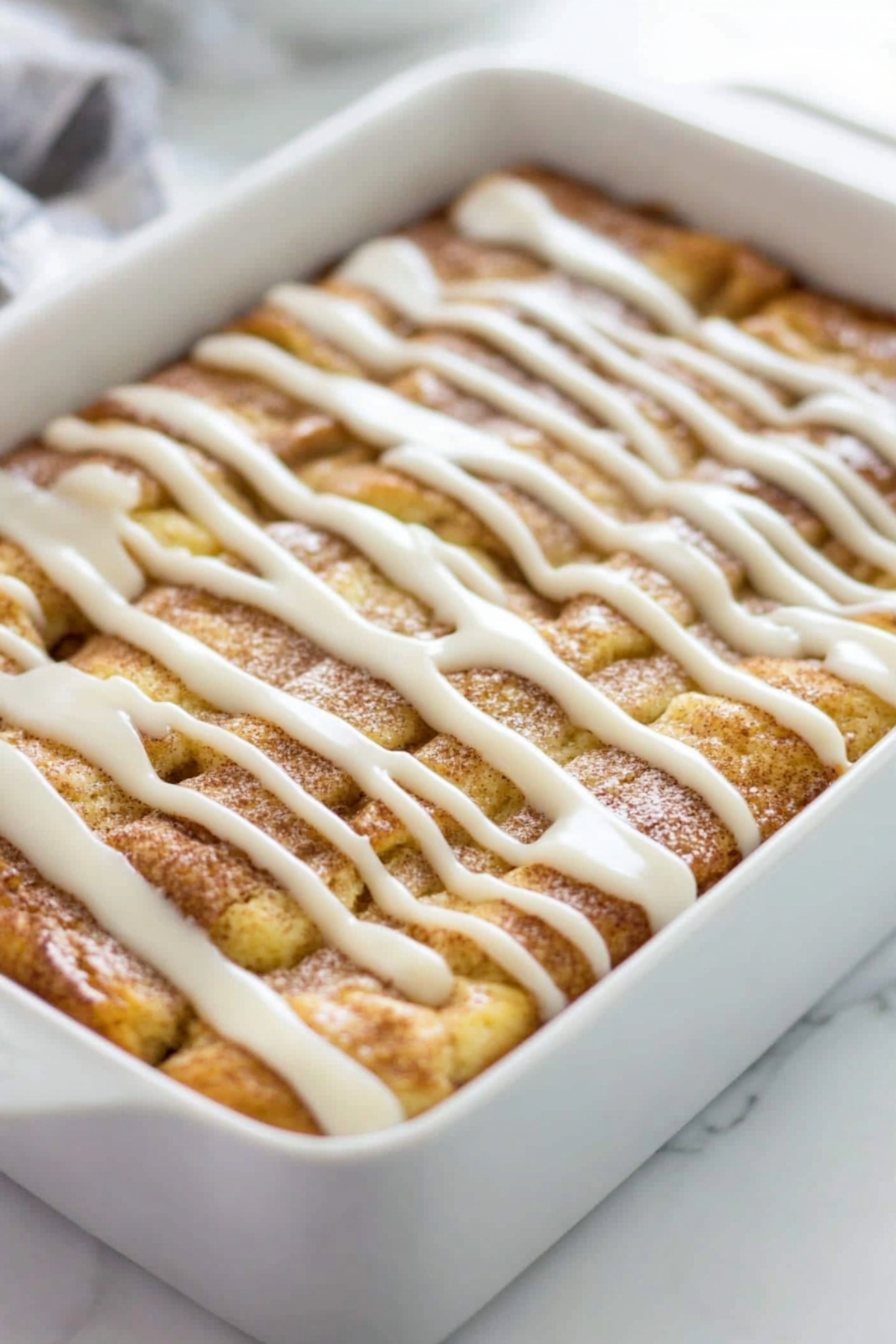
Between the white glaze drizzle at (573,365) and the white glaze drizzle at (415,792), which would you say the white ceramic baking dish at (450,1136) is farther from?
the white glaze drizzle at (573,365)

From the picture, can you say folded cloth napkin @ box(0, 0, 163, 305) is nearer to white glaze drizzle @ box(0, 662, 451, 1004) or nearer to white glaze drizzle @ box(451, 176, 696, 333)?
white glaze drizzle @ box(451, 176, 696, 333)

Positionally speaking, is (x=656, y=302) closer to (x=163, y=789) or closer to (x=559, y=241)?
(x=559, y=241)

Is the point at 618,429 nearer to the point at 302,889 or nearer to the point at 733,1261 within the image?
the point at 302,889

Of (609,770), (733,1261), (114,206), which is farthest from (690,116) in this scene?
(733,1261)

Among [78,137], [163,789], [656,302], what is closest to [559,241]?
[656,302]

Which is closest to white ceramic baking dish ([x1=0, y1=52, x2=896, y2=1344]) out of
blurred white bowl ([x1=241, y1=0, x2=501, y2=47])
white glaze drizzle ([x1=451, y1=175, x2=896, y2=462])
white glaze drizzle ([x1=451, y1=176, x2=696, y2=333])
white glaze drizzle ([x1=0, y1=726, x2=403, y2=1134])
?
white glaze drizzle ([x1=0, y1=726, x2=403, y2=1134])

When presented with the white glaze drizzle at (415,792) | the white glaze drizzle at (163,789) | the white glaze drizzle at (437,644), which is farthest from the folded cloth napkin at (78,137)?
the white glaze drizzle at (163,789)
